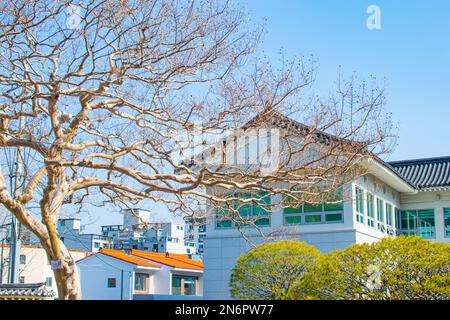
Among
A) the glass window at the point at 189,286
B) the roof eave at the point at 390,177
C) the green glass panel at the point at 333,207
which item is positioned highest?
the roof eave at the point at 390,177

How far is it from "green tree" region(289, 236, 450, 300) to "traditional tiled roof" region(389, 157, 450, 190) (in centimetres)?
1031

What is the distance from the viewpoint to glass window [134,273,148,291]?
94.1 feet

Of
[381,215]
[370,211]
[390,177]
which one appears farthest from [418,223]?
[370,211]

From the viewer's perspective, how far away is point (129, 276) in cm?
2816

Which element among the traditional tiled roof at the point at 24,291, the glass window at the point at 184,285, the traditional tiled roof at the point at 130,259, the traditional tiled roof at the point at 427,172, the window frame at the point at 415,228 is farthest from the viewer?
the glass window at the point at 184,285

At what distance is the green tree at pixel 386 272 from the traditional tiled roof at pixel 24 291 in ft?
21.3

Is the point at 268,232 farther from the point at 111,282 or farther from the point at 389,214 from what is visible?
the point at 111,282

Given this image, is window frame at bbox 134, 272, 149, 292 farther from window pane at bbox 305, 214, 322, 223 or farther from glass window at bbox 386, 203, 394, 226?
window pane at bbox 305, 214, 322, 223

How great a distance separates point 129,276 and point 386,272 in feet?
60.9

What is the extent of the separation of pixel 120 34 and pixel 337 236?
9947 mm

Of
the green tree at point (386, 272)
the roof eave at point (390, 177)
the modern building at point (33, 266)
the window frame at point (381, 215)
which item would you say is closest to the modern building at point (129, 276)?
the modern building at point (33, 266)

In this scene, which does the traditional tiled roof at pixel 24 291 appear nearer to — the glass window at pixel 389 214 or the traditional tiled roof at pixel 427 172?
the glass window at pixel 389 214

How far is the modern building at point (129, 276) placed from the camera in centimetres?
2817
